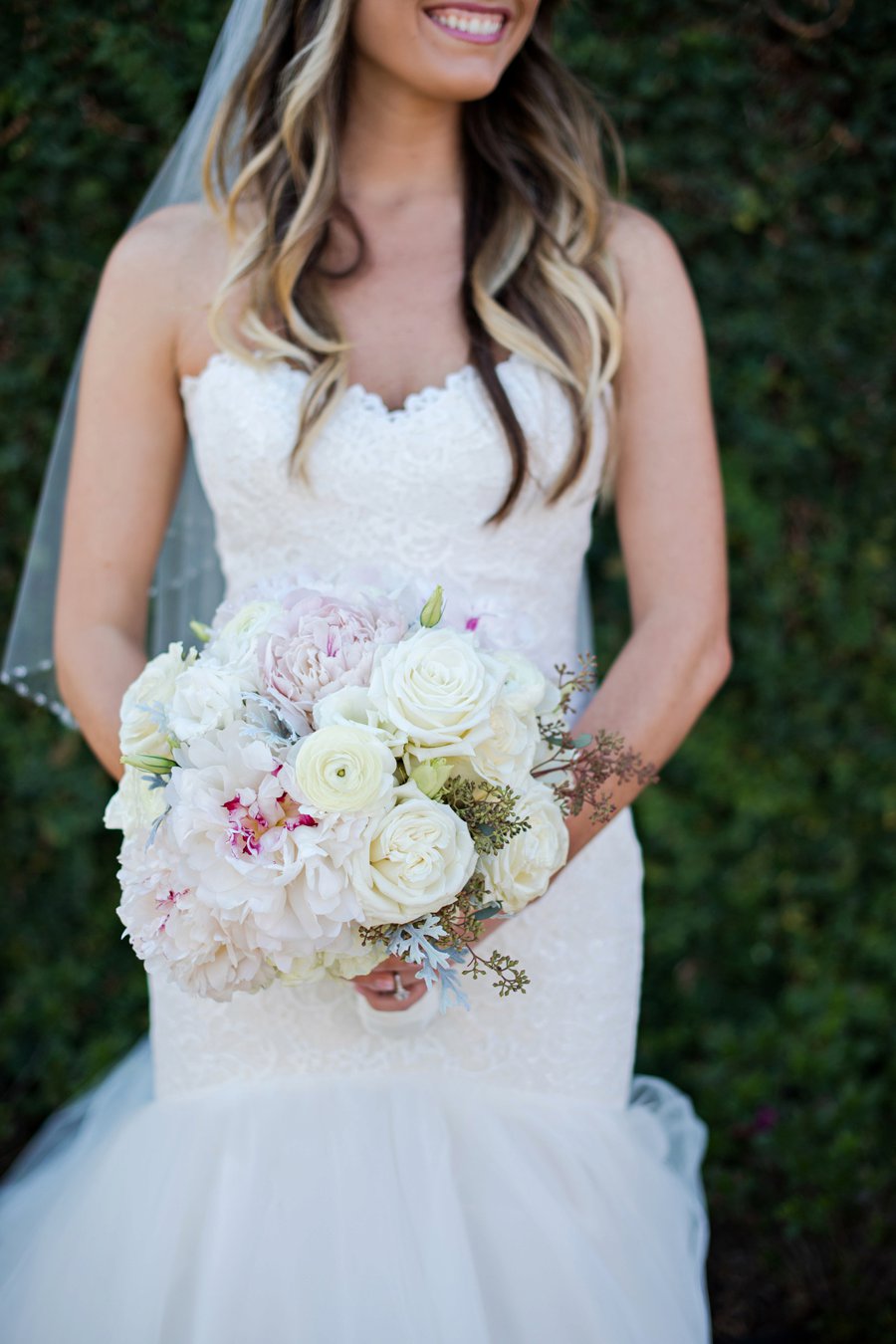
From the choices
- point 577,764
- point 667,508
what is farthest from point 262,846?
point 667,508

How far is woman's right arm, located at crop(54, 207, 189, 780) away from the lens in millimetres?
2510

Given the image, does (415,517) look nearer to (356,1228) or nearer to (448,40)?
(448,40)

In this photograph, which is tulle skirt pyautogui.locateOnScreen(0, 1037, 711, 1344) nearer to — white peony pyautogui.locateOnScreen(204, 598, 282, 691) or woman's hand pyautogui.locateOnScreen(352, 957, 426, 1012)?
woman's hand pyautogui.locateOnScreen(352, 957, 426, 1012)

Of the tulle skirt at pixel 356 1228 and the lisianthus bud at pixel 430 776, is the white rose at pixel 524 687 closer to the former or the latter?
the lisianthus bud at pixel 430 776

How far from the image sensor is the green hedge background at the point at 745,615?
3.47 m

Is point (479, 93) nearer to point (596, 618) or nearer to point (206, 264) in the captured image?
point (206, 264)

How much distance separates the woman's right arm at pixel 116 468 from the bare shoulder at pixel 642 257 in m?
0.88

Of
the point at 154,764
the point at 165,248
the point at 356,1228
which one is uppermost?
the point at 165,248

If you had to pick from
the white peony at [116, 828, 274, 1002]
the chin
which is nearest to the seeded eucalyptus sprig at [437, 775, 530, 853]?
the white peony at [116, 828, 274, 1002]

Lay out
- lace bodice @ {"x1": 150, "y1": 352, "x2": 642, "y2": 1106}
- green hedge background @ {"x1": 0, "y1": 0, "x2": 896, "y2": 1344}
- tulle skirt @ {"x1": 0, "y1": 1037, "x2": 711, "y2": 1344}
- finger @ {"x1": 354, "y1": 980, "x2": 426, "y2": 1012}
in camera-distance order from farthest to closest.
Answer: green hedge background @ {"x1": 0, "y1": 0, "x2": 896, "y2": 1344}
lace bodice @ {"x1": 150, "y1": 352, "x2": 642, "y2": 1106}
finger @ {"x1": 354, "y1": 980, "x2": 426, "y2": 1012}
tulle skirt @ {"x1": 0, "y1": 1037, "x2": 711, "y2": 1344}

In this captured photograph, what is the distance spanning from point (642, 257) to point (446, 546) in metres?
0.74

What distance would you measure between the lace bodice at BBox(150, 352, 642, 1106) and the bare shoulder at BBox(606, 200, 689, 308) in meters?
0.28

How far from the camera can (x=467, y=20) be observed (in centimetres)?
237

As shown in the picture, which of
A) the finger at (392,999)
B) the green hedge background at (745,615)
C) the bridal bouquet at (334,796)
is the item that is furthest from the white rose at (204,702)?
the green hedge background at (745,615)
